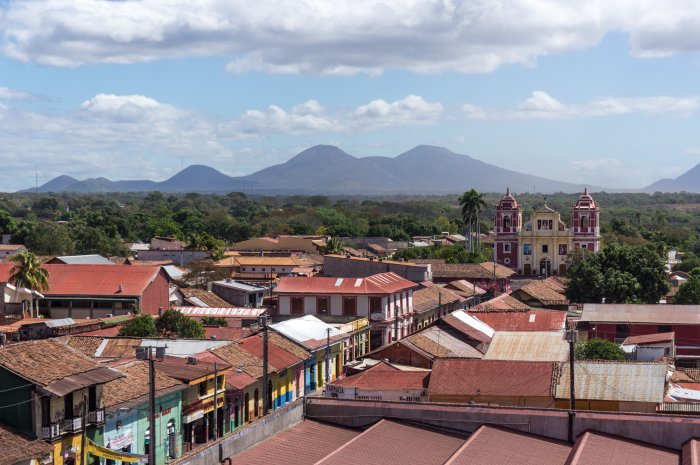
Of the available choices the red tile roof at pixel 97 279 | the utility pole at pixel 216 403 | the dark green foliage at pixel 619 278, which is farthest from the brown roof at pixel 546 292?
the utility pole at pixel 216 403

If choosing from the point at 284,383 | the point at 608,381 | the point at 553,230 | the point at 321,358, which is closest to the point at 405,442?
the point at 608,381

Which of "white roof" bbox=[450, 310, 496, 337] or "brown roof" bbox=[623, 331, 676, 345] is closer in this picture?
A: "brown roof" bbox=[623, 331, 676, 345]

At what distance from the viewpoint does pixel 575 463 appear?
20.3 m

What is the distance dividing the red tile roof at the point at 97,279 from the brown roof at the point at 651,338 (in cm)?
2422

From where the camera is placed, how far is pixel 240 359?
128 feet

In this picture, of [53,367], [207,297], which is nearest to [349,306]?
[207,297]

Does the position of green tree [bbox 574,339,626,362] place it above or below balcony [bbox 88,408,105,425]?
below

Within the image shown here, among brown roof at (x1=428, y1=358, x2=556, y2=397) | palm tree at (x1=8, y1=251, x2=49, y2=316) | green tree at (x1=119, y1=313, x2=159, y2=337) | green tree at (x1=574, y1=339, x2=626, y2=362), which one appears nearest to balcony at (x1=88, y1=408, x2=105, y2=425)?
brown roof at (x1=428, y1=358, x2=556, y2=397)

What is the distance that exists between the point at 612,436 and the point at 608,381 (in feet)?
33.6

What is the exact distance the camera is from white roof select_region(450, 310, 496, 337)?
164 feet

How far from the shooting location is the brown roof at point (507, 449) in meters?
21.2

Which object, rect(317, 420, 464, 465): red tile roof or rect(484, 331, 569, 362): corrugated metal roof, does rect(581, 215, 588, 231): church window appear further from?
rect(317, 420, 464, 465): red tile roof

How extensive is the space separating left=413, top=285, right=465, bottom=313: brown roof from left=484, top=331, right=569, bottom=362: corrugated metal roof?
55.9ft

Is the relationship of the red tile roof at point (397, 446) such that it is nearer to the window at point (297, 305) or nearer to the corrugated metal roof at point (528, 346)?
the corrugated metal roof at point (528, 346)
